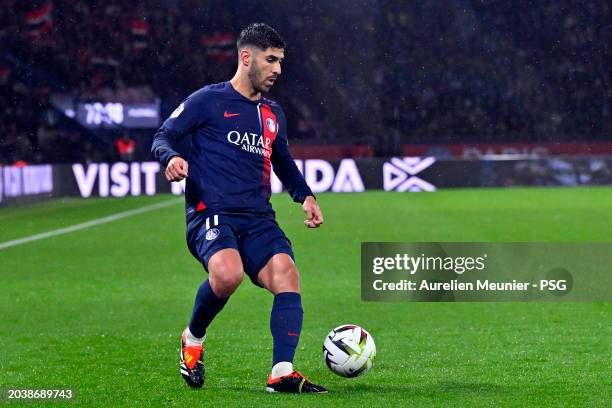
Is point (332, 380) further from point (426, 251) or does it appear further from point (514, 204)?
point (514, 204)

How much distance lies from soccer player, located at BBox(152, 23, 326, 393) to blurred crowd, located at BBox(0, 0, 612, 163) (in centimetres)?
2355

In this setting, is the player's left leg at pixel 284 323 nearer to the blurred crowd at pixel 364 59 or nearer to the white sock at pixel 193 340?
the white sock at pixel 193 340

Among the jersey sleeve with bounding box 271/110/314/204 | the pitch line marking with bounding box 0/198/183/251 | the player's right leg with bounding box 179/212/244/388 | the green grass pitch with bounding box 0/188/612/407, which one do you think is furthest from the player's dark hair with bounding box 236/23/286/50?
the pitch line marking with bounding box 0/198/183/251

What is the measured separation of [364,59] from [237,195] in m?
26.5

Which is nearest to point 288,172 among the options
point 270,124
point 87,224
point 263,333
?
point 270,124

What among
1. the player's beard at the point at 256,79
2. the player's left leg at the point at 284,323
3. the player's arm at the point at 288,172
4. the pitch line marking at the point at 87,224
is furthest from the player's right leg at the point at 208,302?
the pitch line marking at the point at 87,224

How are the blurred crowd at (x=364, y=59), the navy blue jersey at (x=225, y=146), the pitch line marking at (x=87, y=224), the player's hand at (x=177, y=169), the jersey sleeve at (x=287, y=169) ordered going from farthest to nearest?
1. the blurred crowd at (x=364, y=59)
2. the pitch line marking at (x=87, y=224)
3. the jersey sleeve at (x=287, y=169)
4. the navy blue jersey at (x=225, y=146)
5. the player's hand at (x=177, y=169)

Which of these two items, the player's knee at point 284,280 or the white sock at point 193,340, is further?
the white sock at point 193,340

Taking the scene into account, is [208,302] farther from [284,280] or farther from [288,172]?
[288,172]

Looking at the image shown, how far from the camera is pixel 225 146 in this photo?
15.2 feet

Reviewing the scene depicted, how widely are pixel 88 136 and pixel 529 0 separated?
1305 centimetres

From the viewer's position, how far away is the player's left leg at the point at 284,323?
14.4 feet

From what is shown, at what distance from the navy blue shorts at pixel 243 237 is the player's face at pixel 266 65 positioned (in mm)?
579

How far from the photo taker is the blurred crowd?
28672mm
